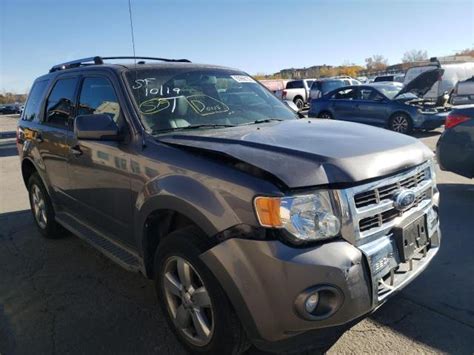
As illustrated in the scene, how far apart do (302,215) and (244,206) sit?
11.7 inches

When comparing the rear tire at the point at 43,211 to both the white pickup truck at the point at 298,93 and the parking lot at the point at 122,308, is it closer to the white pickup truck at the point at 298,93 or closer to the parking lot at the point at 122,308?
the parking lot at the point at 122,308

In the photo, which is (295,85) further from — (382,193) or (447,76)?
(382,193)

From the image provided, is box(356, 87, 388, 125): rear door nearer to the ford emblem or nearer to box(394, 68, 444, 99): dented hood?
box(394, 68, 444, 99): dented hood

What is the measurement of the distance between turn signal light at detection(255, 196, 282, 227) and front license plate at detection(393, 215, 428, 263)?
0.76 meters

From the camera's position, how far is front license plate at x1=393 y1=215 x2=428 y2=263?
2.43m

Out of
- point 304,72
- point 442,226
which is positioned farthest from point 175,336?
point 304,72

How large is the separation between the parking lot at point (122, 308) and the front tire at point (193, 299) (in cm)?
26

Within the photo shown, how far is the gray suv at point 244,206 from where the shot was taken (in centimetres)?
213

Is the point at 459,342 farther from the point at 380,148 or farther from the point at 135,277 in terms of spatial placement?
the point at 135,277

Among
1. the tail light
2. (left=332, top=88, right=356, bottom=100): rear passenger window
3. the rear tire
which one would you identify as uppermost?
(left=332, top=88, right=356, bottom=100): rear passenger window

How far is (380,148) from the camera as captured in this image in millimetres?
2561

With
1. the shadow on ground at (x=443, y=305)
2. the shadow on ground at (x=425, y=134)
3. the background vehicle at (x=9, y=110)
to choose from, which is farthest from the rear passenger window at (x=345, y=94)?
the background vehicle at (x=9, y=110)

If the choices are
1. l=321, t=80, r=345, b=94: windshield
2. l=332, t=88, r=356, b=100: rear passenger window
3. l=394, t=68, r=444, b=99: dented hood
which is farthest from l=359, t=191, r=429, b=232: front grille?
l=321, t=80, r=345, b=94: windshield

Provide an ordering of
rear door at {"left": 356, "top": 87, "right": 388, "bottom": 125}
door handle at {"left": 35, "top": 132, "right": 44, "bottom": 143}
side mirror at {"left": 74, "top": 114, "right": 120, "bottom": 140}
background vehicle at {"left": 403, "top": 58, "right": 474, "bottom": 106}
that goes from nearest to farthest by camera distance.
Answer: side mirror at {"left": 74, "top": 114, "right": 120, "bottom": 140}, door handle at {"left": 35, "top": 132, "right": 44, "bottom": 143}, rear door at {"left": 356, "top": 87, "right": 388, "bottom": 125}, background vehicle at {"left": 403, "top": 58, "right": 474, "bottom": 106}
